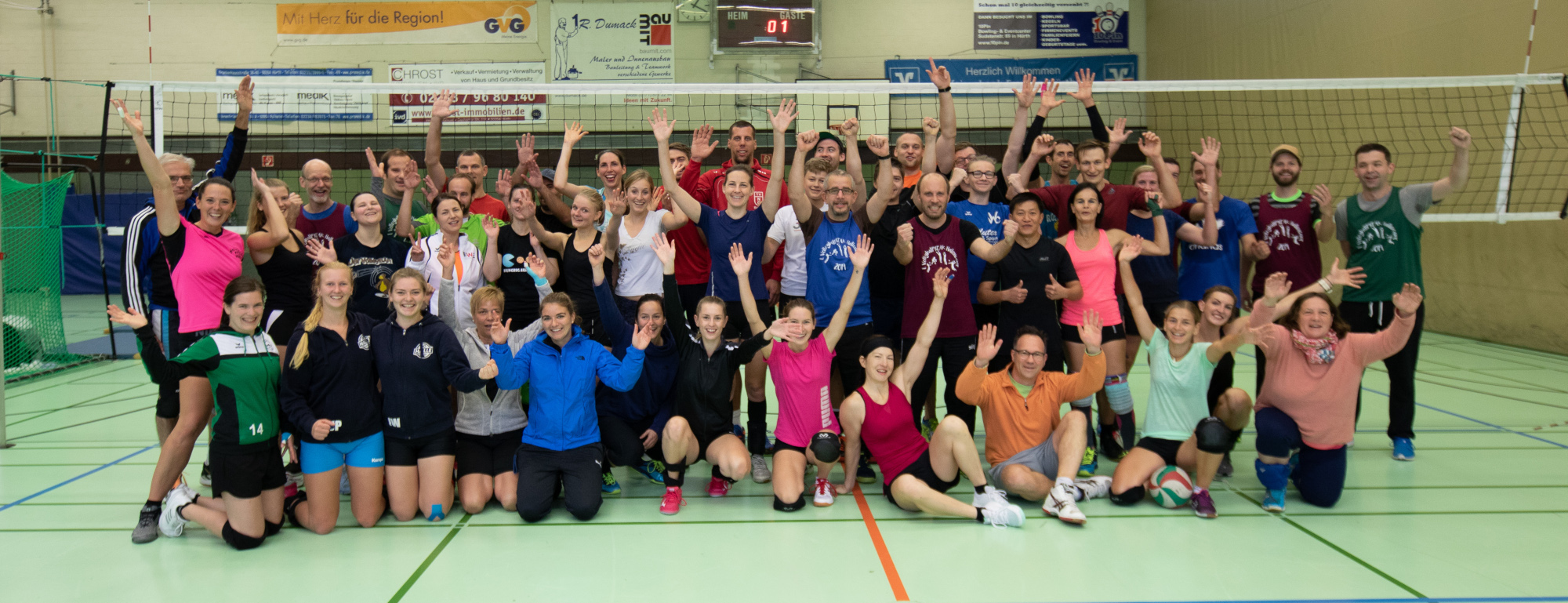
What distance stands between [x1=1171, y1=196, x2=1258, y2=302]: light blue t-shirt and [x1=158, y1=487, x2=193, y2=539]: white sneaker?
18.9 ft

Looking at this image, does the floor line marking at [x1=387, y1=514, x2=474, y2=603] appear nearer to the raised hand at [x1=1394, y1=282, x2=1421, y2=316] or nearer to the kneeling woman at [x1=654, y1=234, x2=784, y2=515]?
the kneeling woman at [x1=654, y1=234, x2=784, y2=515]

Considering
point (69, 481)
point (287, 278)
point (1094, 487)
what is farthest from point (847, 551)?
point (69, 481)

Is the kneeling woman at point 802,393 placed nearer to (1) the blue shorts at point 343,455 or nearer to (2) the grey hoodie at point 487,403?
(2) the grey hoodie at point 487,403

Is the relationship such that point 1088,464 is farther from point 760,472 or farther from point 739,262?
point 739,262

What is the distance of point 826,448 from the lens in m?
4.33

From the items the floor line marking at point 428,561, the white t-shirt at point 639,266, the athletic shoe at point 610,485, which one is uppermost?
the white t-shirt at point 639,266

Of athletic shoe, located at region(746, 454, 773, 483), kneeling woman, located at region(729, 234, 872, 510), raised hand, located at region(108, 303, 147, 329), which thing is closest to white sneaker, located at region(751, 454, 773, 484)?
athletic shoe, located at region(746, 454, 773, 483)

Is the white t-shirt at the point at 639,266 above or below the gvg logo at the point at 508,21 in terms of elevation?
below

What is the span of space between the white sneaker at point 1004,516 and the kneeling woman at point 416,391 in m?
2.49

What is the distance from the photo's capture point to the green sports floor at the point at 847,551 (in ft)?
11.0

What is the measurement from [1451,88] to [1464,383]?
170 inches

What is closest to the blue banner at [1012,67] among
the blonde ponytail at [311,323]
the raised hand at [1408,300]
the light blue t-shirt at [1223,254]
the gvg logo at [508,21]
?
the gvg logo at [508,21]

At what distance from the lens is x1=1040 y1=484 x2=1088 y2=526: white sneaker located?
4031 mm

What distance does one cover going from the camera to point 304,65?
1569cm
